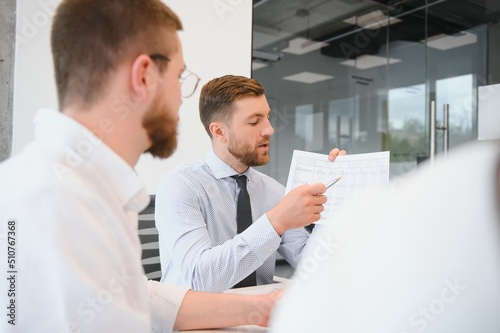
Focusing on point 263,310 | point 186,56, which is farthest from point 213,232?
point 186,56

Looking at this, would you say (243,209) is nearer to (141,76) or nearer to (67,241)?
(141,76)

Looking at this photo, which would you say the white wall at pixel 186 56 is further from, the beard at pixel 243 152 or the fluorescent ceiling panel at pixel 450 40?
the fluorescent ceiling panel at pixel 450 40

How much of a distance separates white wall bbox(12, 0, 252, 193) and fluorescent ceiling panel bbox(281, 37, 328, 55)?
98 cm

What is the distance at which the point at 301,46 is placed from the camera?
4.19 metres

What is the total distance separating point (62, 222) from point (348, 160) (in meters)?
1.02

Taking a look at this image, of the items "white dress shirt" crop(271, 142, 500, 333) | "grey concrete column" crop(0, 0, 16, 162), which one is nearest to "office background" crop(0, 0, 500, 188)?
"grey concrete column" crop(0, 0, 16, 162)

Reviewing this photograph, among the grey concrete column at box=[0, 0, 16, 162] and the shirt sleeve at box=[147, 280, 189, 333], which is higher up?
the grey concrete column at box=[0, 0, 16, 162]

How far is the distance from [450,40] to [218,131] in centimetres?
306

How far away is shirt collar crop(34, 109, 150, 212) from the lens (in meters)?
0.61

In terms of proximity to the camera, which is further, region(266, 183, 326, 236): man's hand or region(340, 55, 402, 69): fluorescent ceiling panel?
region(340, 55, 402, 69): fluorescent ceiling panel

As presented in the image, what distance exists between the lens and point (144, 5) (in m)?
0.69

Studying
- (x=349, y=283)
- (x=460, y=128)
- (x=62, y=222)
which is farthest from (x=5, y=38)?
(x=460, y=128)

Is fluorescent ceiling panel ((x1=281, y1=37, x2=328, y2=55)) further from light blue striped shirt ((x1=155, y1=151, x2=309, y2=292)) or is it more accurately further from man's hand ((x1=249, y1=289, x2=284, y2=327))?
man's hand ((x1=249, y1=289, x2=284, y2=327))

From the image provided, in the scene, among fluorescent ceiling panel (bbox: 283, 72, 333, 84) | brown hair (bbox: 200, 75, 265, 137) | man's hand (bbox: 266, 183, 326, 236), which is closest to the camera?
man's hand (bbox: 266, 183, 326, 236)
